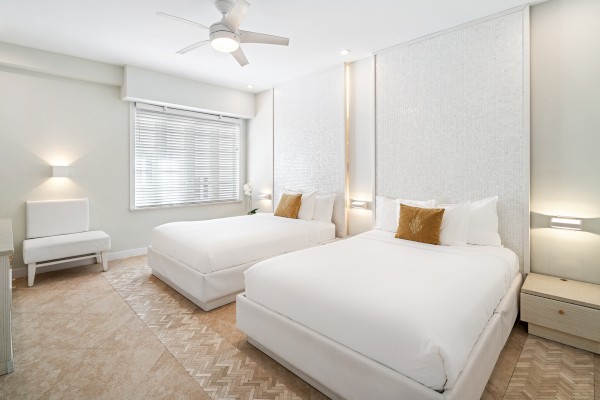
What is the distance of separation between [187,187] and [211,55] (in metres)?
2.33

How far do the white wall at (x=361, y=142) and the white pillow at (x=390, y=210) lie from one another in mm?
316

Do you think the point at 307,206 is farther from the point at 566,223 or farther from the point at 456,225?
the point at 566,223

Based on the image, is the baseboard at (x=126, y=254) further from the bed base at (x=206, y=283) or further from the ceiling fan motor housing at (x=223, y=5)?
the ceiling fan motor housing at (x=223, y=5)

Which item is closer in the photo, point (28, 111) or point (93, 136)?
point (28, 111)

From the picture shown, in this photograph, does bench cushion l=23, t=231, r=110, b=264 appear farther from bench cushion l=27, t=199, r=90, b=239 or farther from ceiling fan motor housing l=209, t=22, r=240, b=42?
ceiling fan motor housing l=209, t=22, r=240, b=42

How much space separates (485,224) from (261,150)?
13.2 ft

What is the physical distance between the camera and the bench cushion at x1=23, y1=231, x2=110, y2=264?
10.9 feet

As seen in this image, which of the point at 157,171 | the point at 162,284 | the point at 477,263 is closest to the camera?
the point at 477,263

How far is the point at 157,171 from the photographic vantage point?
192 inches

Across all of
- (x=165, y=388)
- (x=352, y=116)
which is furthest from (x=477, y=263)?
(x=352, y=116)

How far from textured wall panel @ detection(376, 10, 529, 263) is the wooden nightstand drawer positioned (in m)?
0.60

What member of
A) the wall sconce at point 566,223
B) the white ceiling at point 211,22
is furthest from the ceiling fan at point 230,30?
the wall sconce at point 566,223

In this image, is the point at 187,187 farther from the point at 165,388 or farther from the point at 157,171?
the point at 165,388

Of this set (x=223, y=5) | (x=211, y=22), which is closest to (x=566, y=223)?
(x=223, y=5)
